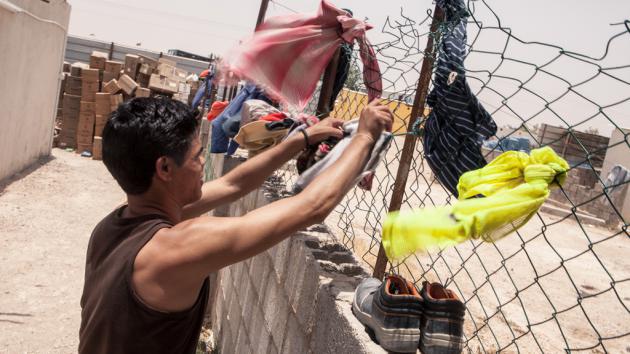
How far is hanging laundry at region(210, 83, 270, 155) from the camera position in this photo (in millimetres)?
3216

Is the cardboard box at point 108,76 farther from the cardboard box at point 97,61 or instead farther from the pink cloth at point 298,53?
the pink cloth at point 298,53

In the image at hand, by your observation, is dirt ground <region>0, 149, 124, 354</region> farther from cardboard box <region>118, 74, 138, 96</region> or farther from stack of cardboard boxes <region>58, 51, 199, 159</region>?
cardboard box <region>118, 74, 138, 96</region>

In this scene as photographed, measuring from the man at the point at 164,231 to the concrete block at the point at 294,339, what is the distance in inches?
18.9

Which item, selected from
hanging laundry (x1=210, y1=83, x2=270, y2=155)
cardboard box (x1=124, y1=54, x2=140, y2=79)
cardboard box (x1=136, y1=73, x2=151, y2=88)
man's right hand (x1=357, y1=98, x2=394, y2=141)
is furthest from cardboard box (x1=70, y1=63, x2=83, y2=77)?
man's right hand (x1=357, y1=98, x2=394, y2=141)

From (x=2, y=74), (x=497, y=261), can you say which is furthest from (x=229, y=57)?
(x=497, y=261)

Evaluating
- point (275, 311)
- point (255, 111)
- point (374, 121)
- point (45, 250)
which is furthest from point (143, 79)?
point (374, 121)

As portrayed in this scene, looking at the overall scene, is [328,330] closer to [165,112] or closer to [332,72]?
[165,112]

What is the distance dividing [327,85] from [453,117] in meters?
1.19

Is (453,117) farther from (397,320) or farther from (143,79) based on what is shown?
(143,79)

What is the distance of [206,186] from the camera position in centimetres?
211

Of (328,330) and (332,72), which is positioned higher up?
(332,72)

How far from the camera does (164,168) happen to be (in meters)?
1.54

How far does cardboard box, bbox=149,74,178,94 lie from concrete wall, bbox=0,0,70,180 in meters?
1.97

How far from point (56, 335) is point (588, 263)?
8985 millimetres
